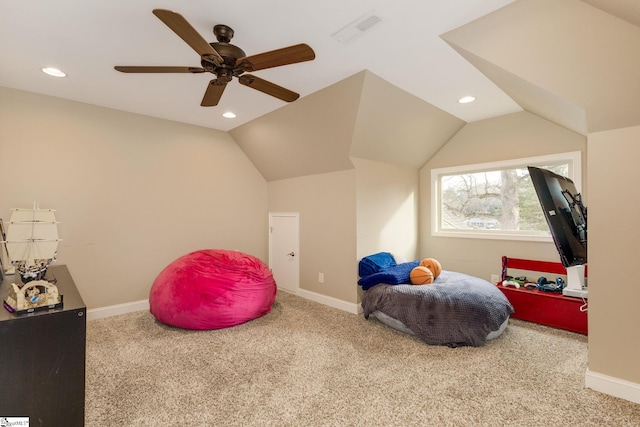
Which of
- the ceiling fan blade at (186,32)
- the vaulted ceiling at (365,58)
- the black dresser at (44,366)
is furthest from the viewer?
the vaulted ceiling at (365,58)

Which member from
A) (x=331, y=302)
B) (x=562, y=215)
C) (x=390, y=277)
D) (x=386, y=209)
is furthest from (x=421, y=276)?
(x=562, y=215)

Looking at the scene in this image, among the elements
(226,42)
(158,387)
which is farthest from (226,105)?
(158,387)

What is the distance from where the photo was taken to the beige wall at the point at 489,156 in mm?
3498

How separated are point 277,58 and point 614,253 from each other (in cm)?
257

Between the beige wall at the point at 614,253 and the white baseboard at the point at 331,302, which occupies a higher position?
the beige wall at the point at 614,253

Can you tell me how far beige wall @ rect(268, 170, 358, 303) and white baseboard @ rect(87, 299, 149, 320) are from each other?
211 cm

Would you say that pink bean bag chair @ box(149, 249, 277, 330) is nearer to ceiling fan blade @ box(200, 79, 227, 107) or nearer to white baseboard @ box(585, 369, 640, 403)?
ceiling fan blade @ box(200, 79, 227, 107)

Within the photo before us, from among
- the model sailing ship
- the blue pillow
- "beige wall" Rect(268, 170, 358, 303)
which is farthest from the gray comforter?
the model sailing ship

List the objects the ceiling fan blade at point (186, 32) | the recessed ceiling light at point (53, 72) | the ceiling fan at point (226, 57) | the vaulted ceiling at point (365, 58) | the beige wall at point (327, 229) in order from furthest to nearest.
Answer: the beige wall at point (327, 229)
the recessed ceiling light at point (53, 72)
the vaulted ceiling at point (365, 58)
the ceiling fan at point (226, 57)
the ceiling fan blade at point (186, 32)

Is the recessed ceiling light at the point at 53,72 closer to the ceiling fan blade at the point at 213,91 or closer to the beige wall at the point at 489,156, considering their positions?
the ceiling fan blade at the point at 213,91

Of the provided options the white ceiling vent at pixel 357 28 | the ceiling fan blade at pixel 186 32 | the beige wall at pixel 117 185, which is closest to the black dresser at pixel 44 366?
the ceiling fan blade at pixel 186 32

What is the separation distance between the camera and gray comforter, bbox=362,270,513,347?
270 cm

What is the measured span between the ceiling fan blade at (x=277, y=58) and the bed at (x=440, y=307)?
2390 mm

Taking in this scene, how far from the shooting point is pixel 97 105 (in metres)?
3.48
